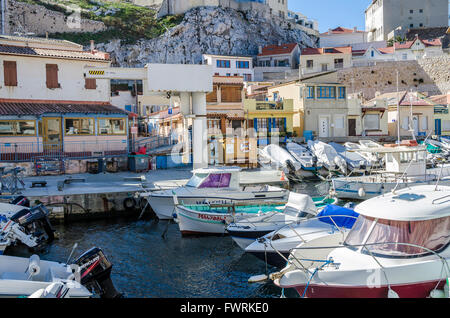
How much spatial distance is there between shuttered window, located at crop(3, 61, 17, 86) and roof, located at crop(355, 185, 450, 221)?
25416 mm

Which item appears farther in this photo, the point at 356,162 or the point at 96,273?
the point at 356,162

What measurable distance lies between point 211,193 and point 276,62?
2277 inches

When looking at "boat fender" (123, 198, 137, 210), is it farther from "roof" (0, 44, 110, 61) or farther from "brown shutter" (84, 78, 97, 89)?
"roof" (0, 44, 110, 61)

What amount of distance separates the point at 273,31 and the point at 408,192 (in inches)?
3145

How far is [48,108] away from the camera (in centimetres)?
2734

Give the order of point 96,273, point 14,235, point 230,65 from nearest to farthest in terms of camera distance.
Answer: point 96,273 < point 14,235 < point 230,65

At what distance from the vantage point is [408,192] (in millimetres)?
9609

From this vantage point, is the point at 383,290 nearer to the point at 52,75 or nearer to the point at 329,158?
the point at 329,158

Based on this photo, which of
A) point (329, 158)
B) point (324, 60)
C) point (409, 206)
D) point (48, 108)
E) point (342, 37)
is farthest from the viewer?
point (342, 37)

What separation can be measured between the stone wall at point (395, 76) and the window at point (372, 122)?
22950 millimetres

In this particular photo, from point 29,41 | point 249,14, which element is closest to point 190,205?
point 29,41

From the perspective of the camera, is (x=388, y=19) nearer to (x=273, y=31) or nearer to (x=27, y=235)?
(x=273, y=31)

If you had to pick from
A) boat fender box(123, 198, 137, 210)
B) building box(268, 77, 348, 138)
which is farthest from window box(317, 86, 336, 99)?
boat fender box(123, 198, 137, 210)

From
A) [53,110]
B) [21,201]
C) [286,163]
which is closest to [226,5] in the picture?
[286,163]
